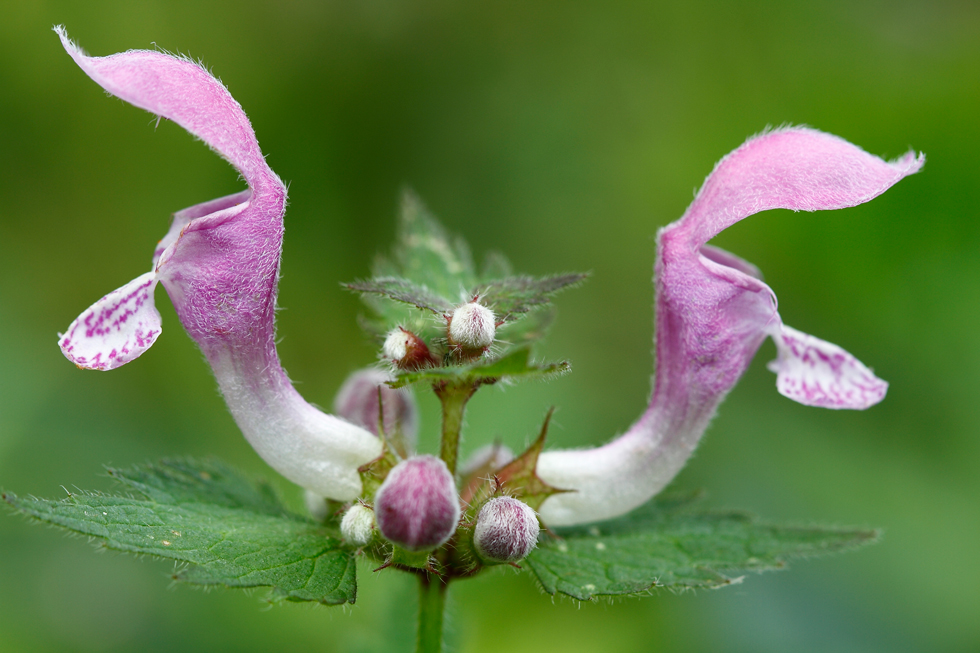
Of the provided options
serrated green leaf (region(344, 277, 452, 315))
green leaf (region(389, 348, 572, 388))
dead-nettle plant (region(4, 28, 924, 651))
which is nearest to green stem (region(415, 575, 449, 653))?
dead-nettle plant (region(4, 28, 924, 651))

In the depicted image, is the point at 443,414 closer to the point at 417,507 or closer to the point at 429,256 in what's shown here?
the point at 417,507

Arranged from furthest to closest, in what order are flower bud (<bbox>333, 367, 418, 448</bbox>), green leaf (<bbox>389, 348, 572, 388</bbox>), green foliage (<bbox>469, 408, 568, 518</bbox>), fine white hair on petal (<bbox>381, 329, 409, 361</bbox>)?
1. flower bud (<bbox>333, 367, 418, 448</bbox>)
2. green foliage (<bbox>469, 408, 568, 518</bbox>)
3. fine white hair on petal (<bbox>381, 329, 409, 361</bbox>)
4. green leaf (<bbox>389, 348, 572, 388</bbox>)

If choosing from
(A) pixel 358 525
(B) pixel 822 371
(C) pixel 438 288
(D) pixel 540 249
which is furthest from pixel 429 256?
(D) pixel 540 249

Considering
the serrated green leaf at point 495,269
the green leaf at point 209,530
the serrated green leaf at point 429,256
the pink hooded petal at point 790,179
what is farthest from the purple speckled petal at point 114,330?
the pink hooded petal at point 790,179

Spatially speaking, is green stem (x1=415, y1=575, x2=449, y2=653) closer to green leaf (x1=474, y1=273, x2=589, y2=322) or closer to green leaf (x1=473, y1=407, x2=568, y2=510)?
green leaf (x1=473, y1=407, x2=568, y2=510)

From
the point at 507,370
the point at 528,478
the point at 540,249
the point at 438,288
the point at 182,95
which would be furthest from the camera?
the point at 540,249

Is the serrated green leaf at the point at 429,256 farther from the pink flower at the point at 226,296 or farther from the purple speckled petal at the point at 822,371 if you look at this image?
the purple speckled petal at the point at 822,371

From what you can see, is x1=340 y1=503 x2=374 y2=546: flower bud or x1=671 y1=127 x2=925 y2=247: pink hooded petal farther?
x1=671 y1=127 x2=925 y2=247: pink hooded petal

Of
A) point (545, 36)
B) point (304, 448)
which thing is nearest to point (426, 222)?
point (304, 448)
